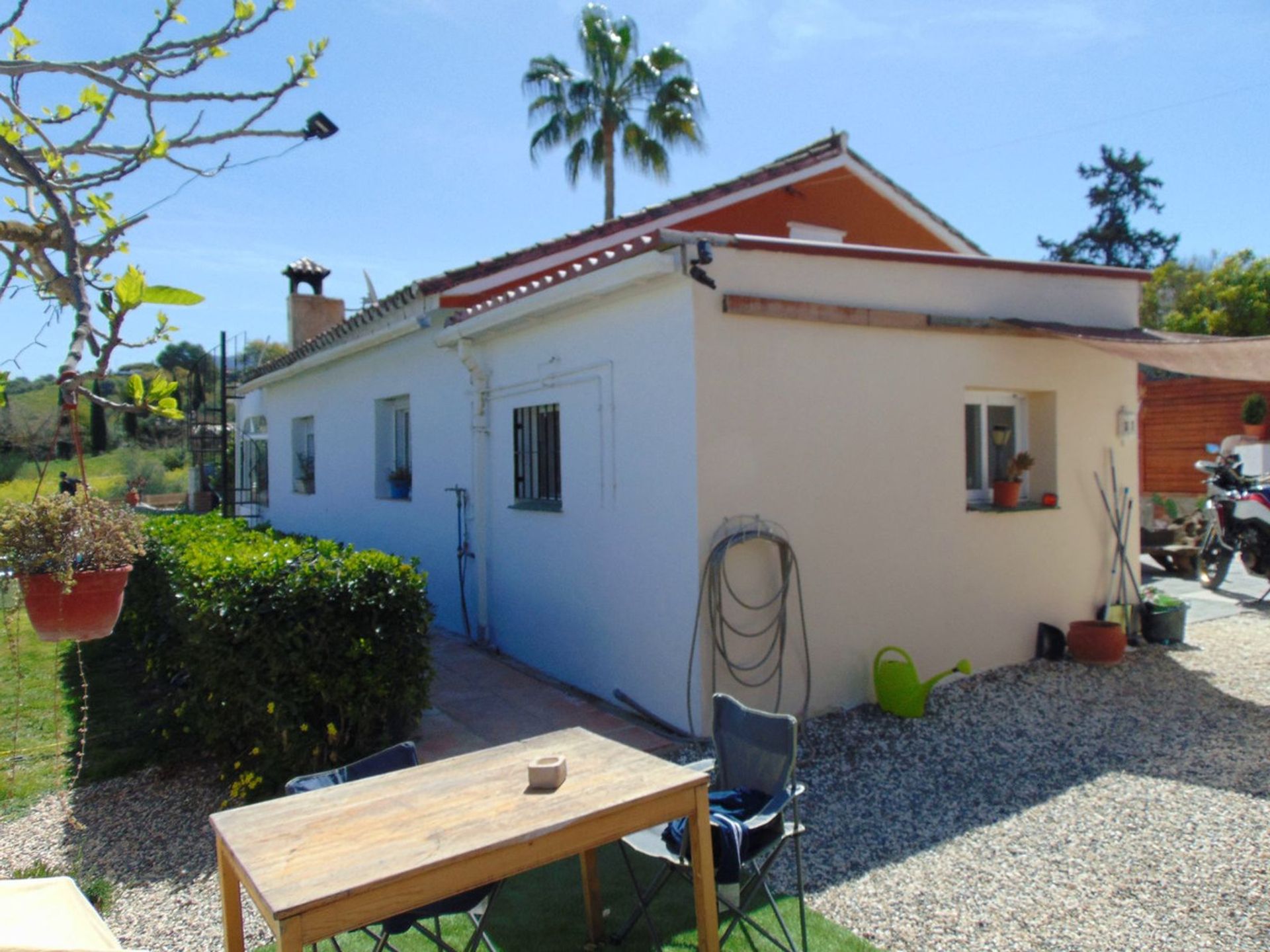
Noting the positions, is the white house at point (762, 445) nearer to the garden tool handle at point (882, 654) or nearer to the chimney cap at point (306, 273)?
the garden tool handle at point (882, 654)

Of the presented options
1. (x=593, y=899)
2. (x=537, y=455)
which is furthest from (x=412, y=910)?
(x=537, y=455)

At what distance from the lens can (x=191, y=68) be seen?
3404mm

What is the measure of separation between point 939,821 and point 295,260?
14638mm

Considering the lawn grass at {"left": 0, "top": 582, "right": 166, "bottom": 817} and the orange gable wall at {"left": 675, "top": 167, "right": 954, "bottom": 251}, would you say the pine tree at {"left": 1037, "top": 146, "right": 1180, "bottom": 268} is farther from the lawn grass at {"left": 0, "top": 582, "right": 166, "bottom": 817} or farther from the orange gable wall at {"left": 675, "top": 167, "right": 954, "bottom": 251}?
the lawn grass at {"left": 0, "top": 582, "right": 166, "bottom": 817}

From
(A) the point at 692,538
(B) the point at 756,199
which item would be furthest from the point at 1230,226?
(A) the point at 692,538

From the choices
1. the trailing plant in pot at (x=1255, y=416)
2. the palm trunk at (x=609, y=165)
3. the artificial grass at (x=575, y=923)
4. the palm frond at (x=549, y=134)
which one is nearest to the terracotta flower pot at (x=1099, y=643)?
the artificial grass at (x=575, y=923)

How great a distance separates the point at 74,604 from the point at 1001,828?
4333 millimetres

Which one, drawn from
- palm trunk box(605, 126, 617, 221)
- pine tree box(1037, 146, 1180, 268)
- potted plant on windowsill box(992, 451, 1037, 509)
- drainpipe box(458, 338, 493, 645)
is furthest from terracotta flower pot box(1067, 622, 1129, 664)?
pine tree box(1037, 146, 1180, 268)

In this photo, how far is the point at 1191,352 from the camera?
673 cm

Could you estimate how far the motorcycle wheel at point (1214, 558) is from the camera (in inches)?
438

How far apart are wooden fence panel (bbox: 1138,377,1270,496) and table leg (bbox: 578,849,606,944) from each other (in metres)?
18.5

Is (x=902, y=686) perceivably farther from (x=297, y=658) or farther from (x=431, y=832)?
(x=431, y=832)

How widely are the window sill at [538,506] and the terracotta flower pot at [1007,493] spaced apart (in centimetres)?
364

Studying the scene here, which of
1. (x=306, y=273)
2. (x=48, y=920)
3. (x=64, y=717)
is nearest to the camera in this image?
(x=48, y=920)
